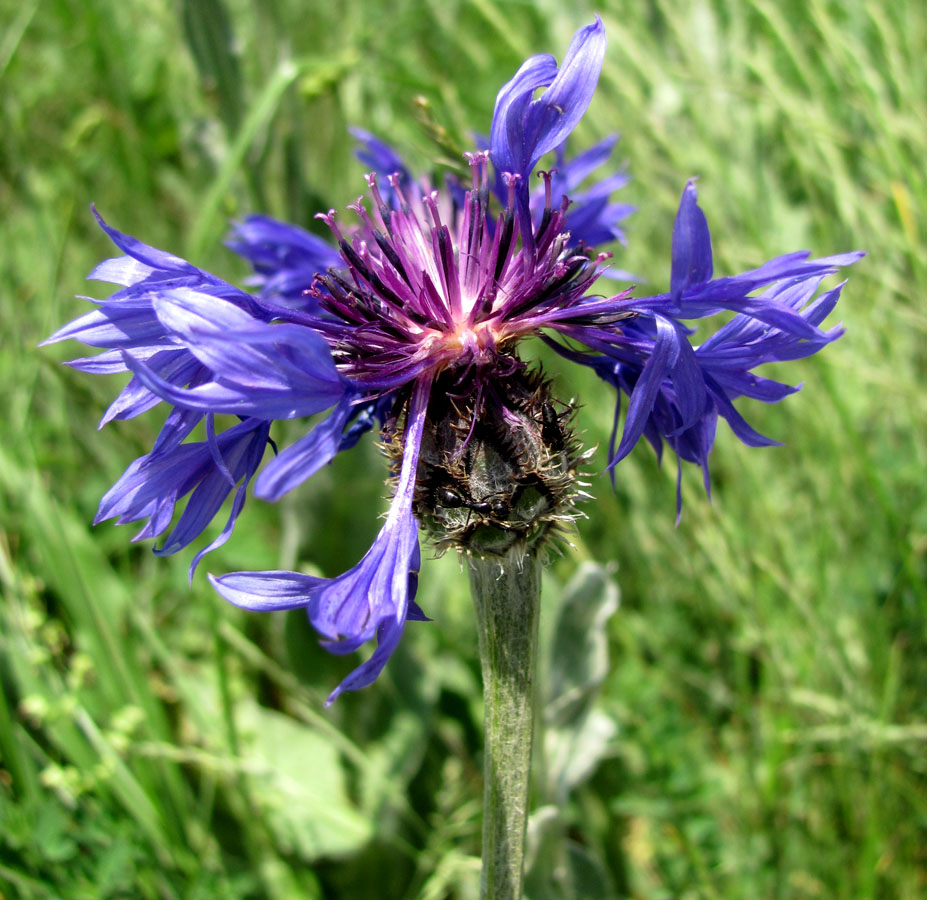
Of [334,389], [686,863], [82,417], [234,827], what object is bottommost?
[686,863]

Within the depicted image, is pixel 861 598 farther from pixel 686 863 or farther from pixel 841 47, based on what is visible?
pixel 841 47

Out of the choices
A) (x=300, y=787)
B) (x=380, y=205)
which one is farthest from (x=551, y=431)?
(x=300, y=787)

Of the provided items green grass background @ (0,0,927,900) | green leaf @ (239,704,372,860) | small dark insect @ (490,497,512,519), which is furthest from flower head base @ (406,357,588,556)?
green leaf @ (239,704,372,860)

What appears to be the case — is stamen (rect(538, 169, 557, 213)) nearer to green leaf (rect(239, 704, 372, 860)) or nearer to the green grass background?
the green grass background

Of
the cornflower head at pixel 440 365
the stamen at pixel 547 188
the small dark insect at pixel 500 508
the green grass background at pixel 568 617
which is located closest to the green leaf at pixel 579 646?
the green grass background at pixel 568 617

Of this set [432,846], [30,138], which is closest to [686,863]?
[432,846]
